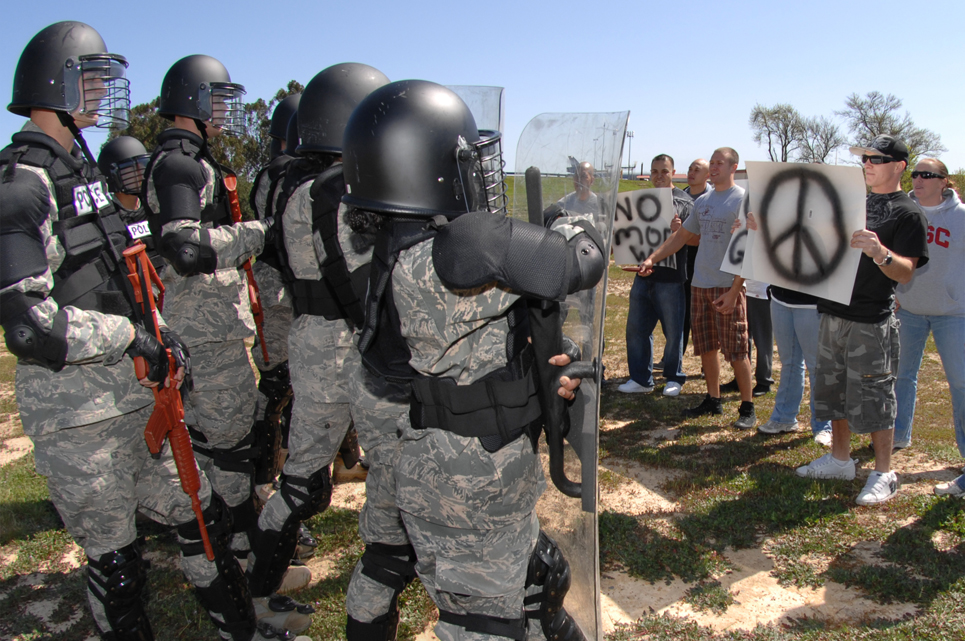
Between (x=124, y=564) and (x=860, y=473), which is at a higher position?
(x=124, y=564)

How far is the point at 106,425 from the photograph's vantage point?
2582 millimetres

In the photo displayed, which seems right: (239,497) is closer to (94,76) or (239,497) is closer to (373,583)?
(373,583)

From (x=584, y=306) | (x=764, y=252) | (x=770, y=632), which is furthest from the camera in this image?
(x=764, y=252)

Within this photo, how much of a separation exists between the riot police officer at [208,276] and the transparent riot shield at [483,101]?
142cm

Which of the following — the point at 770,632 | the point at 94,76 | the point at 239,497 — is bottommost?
the point at 770,632

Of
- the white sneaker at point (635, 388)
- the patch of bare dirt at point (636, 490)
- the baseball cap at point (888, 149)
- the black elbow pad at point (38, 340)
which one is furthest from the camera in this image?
the white sneaker at point (635, 388)

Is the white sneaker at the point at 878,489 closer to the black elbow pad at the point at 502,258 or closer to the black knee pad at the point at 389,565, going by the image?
the black knee pad at the point at 389,565

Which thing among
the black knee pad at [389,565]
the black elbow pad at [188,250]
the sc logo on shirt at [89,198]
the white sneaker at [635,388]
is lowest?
the white sneaker at [635,388]

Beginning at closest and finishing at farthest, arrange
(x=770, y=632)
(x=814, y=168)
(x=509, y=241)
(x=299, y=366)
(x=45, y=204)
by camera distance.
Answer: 1. (x=509, y=241)
2. (x=45, y=204)
3. (x=770, y=632)
4. (x=299, y=366)
5. (x=814, y=168)

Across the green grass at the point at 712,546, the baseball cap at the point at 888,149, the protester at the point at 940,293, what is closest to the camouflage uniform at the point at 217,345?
the green grass at the point at 712,546

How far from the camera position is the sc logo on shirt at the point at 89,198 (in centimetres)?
255

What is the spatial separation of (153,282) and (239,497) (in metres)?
1.26

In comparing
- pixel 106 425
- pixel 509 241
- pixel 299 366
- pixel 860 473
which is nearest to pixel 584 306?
pixel 509 241

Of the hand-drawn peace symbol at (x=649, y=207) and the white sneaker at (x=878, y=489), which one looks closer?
the white sneaker at (x=878, y=489)
